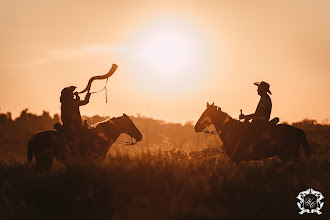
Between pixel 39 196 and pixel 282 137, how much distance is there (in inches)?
290

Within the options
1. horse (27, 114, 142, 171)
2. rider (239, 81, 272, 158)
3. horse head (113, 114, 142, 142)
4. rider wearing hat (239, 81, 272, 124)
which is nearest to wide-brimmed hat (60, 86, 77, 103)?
horse (27, 114, 142, 171)

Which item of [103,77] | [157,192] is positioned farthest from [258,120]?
[157,192]

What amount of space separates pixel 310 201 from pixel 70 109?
7.58 metres

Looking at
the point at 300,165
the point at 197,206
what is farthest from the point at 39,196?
the point at 300,165

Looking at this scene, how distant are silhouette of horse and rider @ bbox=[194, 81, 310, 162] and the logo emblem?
12.9 ft

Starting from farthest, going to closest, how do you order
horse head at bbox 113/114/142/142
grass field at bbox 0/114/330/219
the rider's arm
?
horse head at bbox 113/114/142/142
the rider's arm
grass field at bbox 0/114/330/219

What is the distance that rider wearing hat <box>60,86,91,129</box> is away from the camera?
49.3ft

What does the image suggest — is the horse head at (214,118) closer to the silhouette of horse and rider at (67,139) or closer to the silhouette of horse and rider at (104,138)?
the silhouette of horse and rider at (104,138)


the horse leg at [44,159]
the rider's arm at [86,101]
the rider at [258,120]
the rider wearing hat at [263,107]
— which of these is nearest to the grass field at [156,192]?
the horse leg at [44,159]

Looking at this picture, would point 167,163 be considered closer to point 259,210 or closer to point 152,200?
point 152,200

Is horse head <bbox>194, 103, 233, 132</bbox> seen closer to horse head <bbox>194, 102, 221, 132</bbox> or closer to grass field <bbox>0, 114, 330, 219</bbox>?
horse head <bbox>194, 102, 221, 132</bbox>

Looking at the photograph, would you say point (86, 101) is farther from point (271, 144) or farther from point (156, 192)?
point (271, 144)

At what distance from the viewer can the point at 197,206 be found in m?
10.0

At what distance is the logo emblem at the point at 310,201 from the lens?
34.2 feet
